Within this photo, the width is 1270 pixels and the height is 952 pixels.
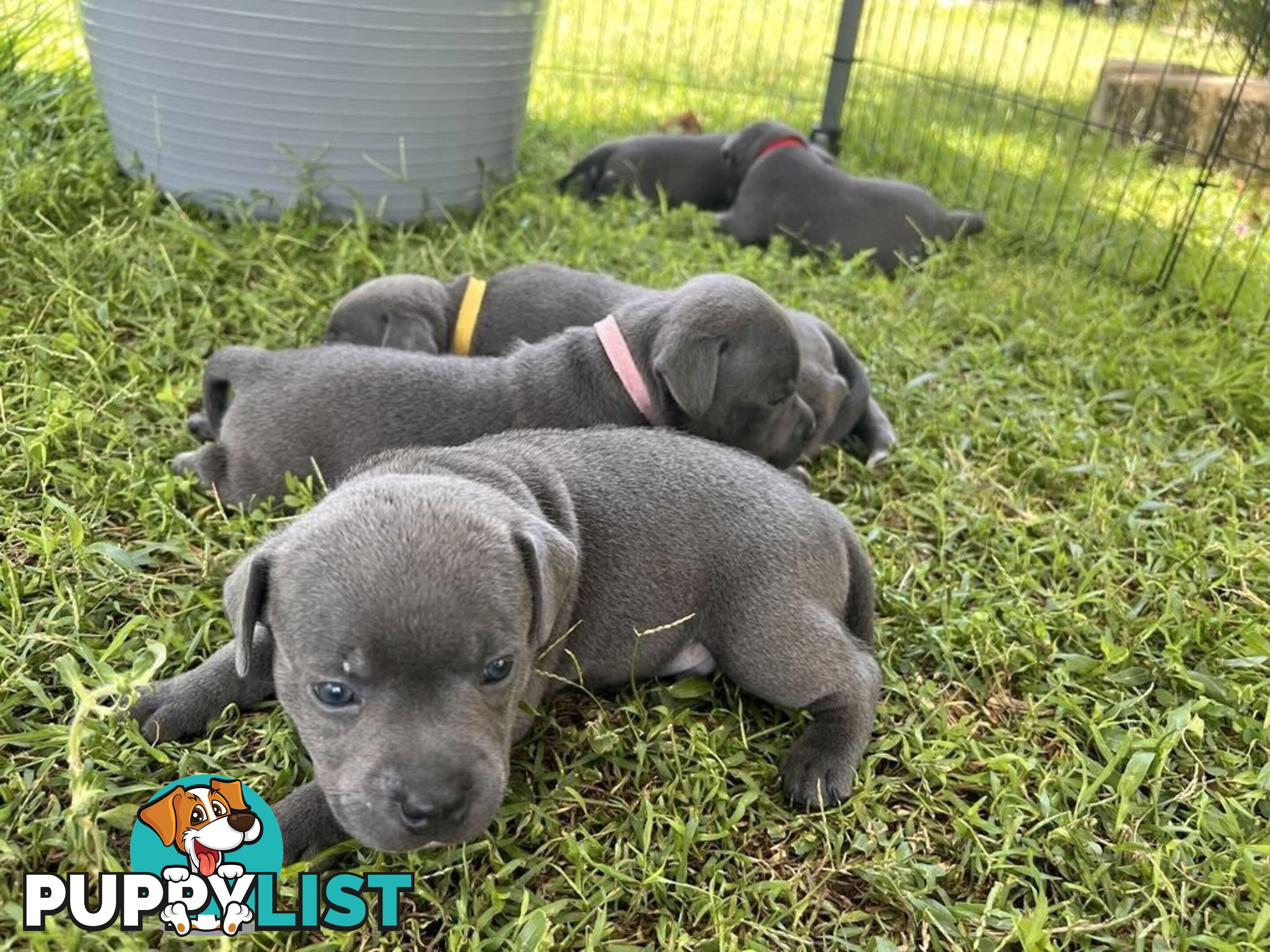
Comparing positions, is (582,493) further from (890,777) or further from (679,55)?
(679,55)

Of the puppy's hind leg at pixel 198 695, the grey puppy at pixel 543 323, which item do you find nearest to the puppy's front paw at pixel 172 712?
the puppy's hind leg at pixel 198 695

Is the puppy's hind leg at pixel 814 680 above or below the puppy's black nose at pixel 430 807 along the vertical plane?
below

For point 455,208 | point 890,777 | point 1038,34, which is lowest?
point 890,777

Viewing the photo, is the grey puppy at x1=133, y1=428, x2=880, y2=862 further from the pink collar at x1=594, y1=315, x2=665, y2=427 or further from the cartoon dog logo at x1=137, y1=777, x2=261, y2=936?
the pink collar at x1=594, y1=315, x2=665, y2=427

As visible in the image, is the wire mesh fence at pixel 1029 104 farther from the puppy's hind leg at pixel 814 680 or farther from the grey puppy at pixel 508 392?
the puppy's hind leg at pixel 814 680

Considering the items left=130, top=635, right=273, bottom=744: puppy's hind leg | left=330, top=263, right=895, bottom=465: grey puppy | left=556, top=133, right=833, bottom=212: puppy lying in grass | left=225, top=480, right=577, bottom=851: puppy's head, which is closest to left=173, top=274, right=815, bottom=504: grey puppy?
left=330, top=263, right=895, bottom=465: grey puppy

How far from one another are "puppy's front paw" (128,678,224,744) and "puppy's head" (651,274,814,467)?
2.30 metres

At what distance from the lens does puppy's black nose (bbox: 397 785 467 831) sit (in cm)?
244

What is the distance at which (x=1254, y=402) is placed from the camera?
18.3ft

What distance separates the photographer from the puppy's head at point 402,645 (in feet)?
8.11

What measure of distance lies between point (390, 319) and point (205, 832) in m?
3.03

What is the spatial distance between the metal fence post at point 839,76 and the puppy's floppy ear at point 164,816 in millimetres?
8035

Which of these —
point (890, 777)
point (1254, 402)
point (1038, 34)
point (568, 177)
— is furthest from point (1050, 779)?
point (1038, 34)

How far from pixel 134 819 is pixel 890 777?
222 cm
